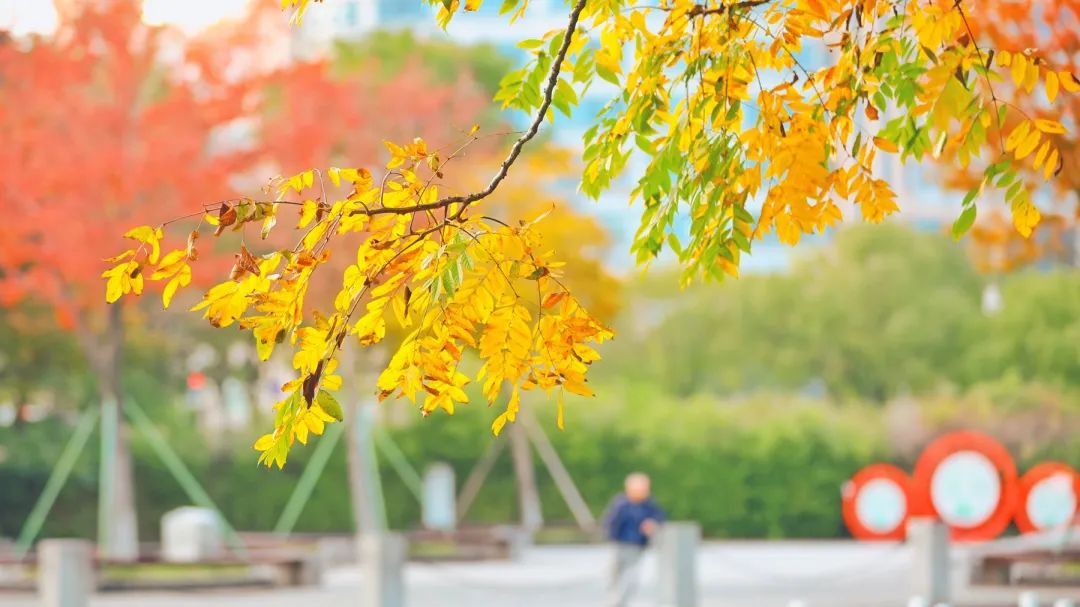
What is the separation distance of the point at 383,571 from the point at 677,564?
2.96m

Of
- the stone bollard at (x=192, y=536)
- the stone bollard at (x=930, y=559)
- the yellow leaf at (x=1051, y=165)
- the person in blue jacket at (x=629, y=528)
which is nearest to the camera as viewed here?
the yellow leaf at (x=1051, y=165)

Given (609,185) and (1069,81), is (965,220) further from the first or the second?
(609,185)

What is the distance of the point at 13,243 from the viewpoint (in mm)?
29516

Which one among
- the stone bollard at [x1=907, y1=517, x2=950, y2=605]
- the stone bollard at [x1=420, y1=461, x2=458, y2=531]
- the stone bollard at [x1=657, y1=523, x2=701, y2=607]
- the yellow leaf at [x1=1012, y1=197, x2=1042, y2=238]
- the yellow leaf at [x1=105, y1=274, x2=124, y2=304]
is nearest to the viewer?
the yellow leaf at [x1=105, y1=274, x2=124, y2=304]

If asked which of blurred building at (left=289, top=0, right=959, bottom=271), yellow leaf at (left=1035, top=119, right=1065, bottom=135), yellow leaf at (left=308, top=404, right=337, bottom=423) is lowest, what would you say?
yellow leaf at (left=308, top=404, right=337, bottom=423)

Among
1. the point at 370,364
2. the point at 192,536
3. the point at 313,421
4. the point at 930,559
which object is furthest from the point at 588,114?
the point at 313,421

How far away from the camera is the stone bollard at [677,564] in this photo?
64.5 ft

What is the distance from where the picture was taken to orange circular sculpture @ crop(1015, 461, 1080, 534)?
110 feet

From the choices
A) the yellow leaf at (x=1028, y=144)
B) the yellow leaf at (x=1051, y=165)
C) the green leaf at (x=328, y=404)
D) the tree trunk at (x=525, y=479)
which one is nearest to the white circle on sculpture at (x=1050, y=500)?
the tree trunk at (x=525, y=479)

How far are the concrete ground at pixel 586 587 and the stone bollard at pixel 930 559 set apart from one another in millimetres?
395

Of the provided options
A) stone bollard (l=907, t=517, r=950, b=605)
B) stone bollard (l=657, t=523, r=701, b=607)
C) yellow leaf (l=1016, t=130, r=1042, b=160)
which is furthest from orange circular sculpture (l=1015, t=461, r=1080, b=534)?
yellow leaf (l=1016, t=130, r=1042, b=160)

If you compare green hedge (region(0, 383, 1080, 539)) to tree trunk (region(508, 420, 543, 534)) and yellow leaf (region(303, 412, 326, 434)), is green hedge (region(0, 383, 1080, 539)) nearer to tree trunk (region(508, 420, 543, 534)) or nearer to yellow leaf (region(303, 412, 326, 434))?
tree trunk (region(508, 420, 543, 534))

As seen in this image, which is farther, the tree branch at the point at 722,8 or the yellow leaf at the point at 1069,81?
the tree branch at the point at 722,8

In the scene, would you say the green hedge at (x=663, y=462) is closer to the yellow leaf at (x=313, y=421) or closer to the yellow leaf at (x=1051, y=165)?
the yellow leaf at (x=1051, y=165)
